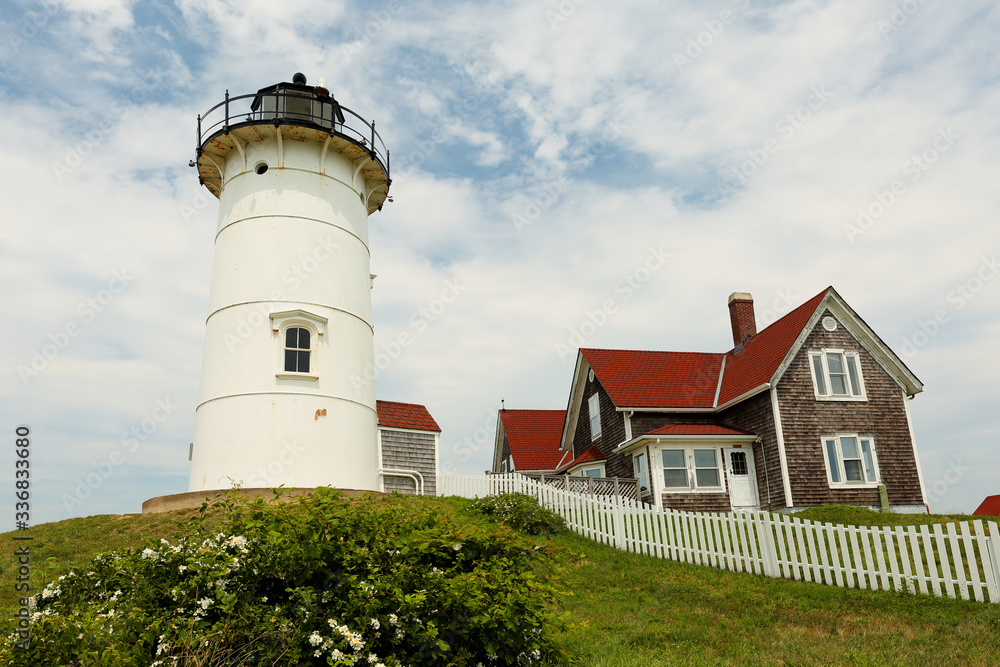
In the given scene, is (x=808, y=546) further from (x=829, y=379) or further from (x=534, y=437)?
(x=534, y=437)

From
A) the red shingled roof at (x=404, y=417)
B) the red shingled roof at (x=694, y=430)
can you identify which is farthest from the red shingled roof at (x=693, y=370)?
the red shingled roof at (x=404, y=417)

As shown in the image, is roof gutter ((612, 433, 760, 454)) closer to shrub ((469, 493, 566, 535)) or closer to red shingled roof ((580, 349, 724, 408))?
red shingled roof ((580, 349, 724, 408))

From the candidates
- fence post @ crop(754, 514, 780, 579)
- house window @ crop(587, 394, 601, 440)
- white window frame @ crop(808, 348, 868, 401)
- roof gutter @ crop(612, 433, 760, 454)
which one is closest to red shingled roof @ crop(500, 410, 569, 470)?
house window @ crop(587, 394, 601, 440)

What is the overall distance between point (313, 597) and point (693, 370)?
71.9 feet

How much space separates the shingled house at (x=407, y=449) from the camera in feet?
73.7

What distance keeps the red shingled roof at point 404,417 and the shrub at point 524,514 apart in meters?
7.19

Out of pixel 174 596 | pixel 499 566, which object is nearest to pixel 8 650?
pixel 174 596

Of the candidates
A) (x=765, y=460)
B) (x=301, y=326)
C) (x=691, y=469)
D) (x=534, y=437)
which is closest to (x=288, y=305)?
(x=301, y=326)

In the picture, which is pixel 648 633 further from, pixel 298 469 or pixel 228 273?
pixel 228 273

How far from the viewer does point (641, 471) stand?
21875 millimetres

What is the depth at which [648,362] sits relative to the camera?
25.7m

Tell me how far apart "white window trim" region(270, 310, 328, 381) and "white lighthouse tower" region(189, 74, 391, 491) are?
3 cm

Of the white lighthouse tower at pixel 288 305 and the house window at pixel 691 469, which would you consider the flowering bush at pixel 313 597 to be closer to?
the white lighthouse tower at pixel 288 305

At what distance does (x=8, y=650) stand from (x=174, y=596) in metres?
1.05
